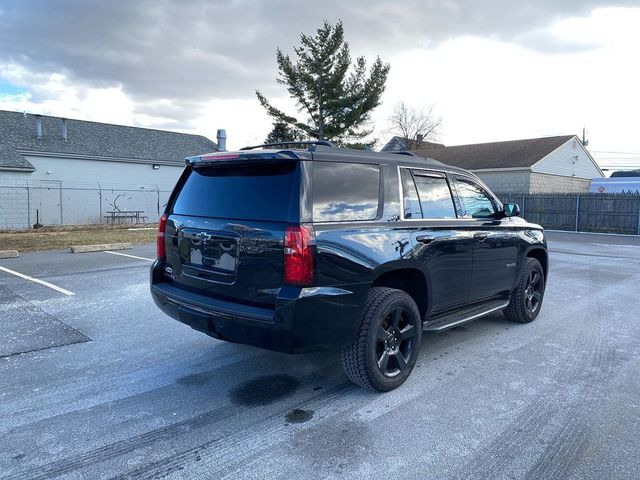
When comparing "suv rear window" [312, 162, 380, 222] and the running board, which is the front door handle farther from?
the running board

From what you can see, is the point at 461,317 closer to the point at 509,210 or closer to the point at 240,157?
the point at 509,210

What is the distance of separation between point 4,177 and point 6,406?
22266 millimetres

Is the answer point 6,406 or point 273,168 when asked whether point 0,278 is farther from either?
point 273,168

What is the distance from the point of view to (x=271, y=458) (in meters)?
2.91

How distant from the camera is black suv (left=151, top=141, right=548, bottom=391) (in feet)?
10.8

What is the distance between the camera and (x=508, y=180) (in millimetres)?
32500

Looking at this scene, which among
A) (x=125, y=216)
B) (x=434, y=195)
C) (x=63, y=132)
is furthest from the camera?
(x=63, y=132)

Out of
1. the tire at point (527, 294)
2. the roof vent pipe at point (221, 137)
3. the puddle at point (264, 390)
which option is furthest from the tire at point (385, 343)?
the roof vent pipe at point (221, 137)

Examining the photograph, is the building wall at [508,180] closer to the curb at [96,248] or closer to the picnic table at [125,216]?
the picnic table at [125,216]

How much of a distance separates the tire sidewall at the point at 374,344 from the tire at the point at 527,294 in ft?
7.45

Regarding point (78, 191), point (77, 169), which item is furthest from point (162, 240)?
point (77, 169)

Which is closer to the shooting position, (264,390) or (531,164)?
(264,390)

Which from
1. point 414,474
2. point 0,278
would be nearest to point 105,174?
point 0,278

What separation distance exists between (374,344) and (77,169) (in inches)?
1037
